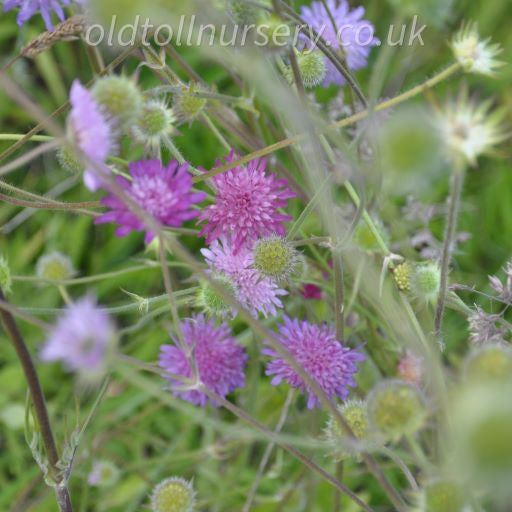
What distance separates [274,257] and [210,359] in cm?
18

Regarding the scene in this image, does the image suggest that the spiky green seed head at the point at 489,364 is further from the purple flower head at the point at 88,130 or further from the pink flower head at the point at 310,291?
the pink flower head at the point at 310,291

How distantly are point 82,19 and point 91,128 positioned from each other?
19 cm

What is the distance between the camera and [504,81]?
1188 mm

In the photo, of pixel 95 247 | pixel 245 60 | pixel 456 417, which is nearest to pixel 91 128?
pixel 245 60

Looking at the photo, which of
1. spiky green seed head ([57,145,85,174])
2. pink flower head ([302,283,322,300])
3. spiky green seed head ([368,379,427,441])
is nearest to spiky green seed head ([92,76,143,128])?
spiky green seed head ([57,145,85,174])

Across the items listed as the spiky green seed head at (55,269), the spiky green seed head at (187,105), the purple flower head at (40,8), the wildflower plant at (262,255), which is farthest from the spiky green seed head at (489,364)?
the spiky green seed head at (55,269)

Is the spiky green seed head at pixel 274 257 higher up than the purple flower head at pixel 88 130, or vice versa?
the spiky green seed head at pixel 274 257

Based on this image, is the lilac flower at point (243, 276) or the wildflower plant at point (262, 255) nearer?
the wildflower plant at point (262, 255)

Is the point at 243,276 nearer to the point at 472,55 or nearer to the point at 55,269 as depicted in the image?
the point at 472,55

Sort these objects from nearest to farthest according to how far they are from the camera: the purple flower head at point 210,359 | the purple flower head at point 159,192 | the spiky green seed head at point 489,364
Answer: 1. the spiky green seed head at point 489,364
2. the purple flower head at point 159,192
3. the purple flower head at point 210,359

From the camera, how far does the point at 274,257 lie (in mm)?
585

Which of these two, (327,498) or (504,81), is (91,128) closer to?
(327,498)

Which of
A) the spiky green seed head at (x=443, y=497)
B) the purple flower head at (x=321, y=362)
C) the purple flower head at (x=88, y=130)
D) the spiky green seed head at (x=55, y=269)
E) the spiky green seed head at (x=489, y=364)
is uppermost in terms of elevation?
the spiky green seed head at (x=55, y=269)

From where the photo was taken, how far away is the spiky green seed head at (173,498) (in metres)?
0.66
